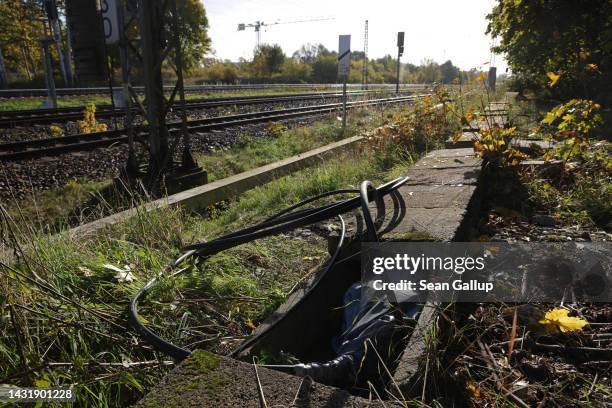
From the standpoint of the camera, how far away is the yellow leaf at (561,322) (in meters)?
1.73

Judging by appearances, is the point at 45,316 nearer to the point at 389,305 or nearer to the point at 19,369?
the point at 19,369

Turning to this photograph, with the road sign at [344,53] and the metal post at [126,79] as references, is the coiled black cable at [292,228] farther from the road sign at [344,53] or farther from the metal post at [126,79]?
the road sign at [344,53]

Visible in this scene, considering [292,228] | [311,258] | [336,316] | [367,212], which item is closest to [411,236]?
[367,212]

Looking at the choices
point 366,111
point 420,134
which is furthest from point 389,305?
point 366,111

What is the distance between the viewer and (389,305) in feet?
6.23

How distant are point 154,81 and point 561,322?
19.6ft

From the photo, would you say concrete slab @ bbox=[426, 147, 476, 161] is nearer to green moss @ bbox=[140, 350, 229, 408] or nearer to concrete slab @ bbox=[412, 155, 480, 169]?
concrete slab @ bbox=[412, 155, 480, 169]

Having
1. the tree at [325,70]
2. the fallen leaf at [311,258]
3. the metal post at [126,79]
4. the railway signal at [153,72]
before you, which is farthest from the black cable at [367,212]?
the tree at [325,70]

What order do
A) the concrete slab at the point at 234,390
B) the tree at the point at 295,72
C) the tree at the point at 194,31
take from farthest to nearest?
the tree at the point at 295,72, the tree at the point at 194,31, the concrete slab at the point at 234,390

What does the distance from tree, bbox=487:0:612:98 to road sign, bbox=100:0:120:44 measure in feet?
21.1

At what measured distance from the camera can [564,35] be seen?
27.8 feet

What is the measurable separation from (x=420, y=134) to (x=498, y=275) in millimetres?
4710

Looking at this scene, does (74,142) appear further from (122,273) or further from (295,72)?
(295,72)

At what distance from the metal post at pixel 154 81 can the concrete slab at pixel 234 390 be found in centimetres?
506
